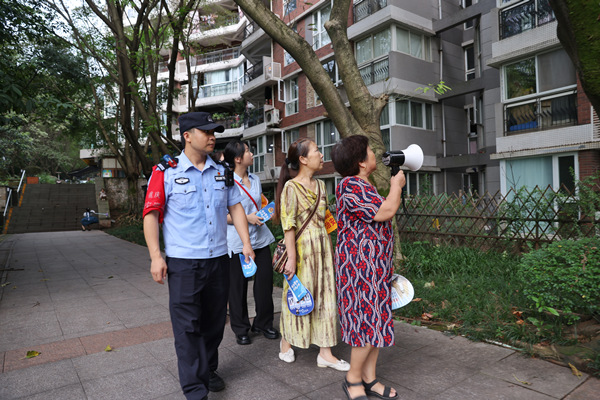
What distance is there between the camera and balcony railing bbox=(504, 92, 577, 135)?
1151 centimetres

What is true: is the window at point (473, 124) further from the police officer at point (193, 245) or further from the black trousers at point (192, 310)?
the black trousers at point (192, 310)

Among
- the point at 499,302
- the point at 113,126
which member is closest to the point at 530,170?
the point at 499,302

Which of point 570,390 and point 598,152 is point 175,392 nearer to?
point 570,390

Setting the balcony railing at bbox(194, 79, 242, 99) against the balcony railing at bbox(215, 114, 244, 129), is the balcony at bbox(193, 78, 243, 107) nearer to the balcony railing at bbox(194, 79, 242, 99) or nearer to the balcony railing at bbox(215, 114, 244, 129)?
the balcony railing at bbox(194, 79, 242, 99)

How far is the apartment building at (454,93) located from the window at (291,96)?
61 millimetres

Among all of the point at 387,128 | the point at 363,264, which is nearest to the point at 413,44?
the point at 387,128

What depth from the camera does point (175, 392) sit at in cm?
286

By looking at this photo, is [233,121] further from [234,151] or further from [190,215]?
[190,215]

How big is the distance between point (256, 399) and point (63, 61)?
11.3 metres

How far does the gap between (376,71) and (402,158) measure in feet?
50.6

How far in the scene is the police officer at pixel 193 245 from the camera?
256 centimetres

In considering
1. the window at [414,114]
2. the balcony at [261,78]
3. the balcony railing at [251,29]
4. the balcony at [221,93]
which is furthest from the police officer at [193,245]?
the balcony at [221,93]

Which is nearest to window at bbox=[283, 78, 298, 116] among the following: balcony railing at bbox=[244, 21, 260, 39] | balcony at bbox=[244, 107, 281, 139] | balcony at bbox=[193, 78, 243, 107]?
balcony at bbox=[244, 107, 281, 139]

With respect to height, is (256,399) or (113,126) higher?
(113,126)
